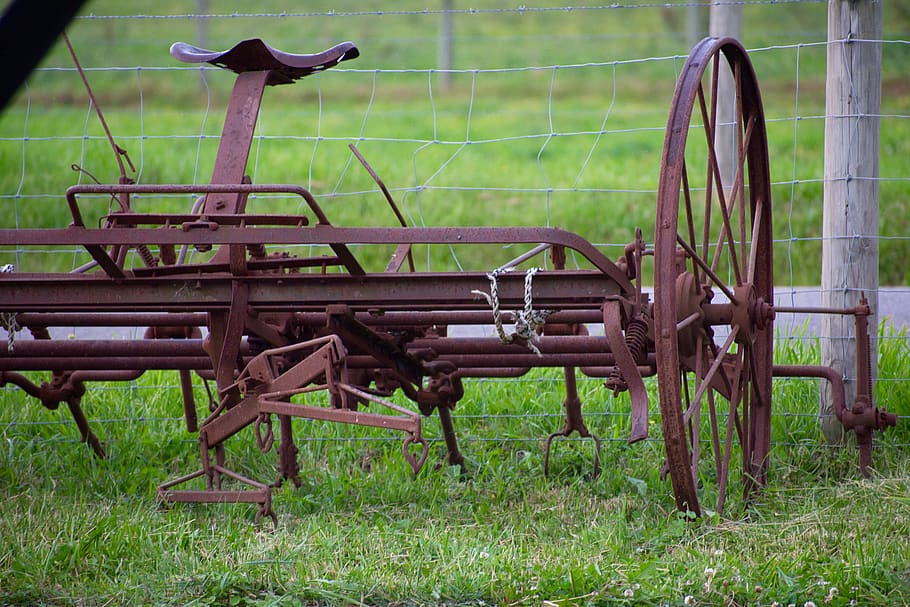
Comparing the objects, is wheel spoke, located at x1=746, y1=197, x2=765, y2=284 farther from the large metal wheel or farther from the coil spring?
the coil spring

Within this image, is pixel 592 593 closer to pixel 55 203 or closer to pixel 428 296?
pixel 428 296

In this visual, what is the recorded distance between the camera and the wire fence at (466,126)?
230 inches

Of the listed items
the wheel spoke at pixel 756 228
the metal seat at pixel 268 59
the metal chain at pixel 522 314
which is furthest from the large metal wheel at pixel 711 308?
the metal seat at pixel 268 59

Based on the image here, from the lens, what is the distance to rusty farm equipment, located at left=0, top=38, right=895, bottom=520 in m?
2.81

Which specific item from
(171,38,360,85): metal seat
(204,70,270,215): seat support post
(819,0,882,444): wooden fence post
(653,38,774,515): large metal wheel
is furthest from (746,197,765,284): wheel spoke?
(204,70,270,215): seat support post

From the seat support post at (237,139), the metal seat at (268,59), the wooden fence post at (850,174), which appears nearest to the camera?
the seat support post at (237,139)

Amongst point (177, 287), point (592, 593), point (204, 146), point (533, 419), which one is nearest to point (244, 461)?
point (533, 419)

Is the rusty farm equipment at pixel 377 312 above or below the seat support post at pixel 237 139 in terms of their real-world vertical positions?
below

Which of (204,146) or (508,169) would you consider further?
(204,146)

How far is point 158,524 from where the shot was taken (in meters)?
3.47

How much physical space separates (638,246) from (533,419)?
6.51 feet

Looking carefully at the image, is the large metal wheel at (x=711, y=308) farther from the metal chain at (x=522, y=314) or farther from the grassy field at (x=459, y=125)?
the grassy field at (x=459, y=125)

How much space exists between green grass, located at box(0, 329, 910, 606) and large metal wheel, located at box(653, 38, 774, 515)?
21 cm

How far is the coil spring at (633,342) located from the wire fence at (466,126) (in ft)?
5.39
